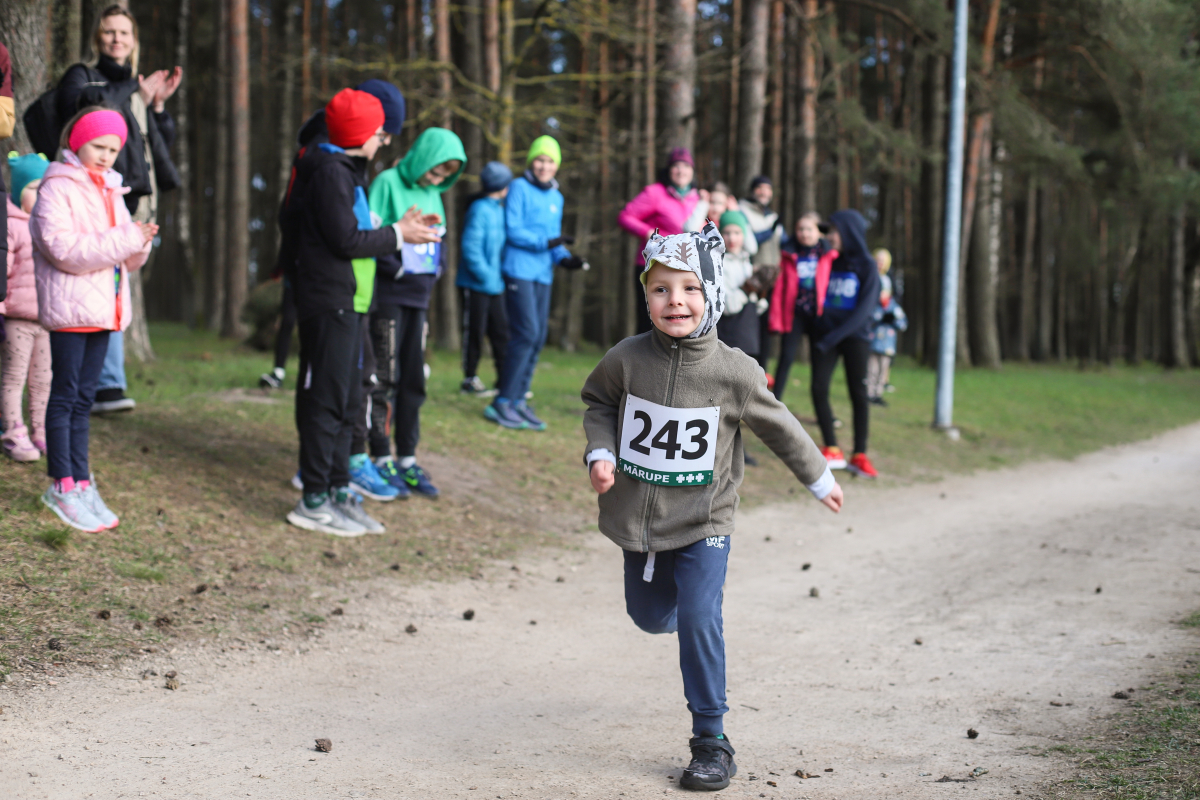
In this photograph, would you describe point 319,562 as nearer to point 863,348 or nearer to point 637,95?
point 863,348

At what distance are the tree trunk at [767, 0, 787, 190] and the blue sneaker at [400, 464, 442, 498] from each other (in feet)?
62.3

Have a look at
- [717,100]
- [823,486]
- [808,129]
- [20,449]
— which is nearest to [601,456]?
[823,486]

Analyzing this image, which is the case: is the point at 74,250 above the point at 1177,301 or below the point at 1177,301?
above

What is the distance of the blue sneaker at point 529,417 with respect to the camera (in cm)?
971

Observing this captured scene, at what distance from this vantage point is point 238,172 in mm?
19516

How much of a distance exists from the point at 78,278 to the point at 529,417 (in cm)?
511

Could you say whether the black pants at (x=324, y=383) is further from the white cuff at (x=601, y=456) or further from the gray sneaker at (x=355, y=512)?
the white cuff at (x=601, y=456)

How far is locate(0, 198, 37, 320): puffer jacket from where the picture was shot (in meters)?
5.92

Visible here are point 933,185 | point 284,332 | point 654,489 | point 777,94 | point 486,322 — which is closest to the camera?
point 654,489

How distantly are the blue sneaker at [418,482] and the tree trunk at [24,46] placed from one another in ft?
13.0

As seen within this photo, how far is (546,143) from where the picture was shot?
29.7 feet

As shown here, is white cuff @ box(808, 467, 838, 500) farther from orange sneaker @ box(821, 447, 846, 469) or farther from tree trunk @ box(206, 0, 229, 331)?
tree trunk @ box(206, 0, 229, 331)

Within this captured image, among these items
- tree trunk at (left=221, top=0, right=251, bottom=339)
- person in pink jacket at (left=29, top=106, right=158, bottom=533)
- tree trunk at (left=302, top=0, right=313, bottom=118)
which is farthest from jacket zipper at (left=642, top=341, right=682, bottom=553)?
tree trunk at (left=302, top=0, right=313, bottom=118)

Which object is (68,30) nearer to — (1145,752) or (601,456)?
(601,456)
